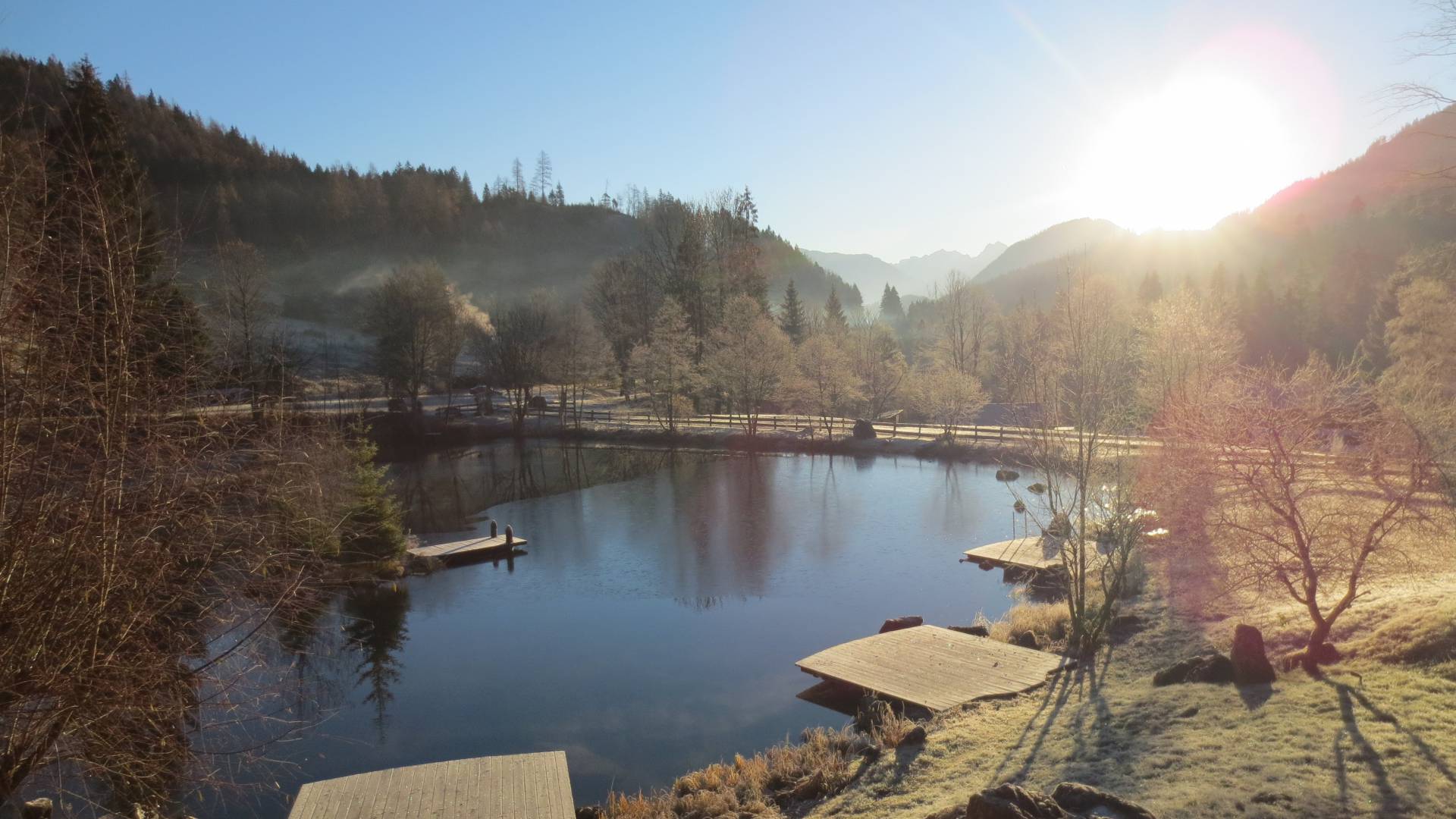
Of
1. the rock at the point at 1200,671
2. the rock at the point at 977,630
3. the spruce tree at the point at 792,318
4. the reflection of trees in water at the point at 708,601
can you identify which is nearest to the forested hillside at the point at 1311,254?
the rock at the point at 1200,671

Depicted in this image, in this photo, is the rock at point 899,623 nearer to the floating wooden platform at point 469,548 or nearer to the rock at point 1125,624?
the rock at point 1125,624

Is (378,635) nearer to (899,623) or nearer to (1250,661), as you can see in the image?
(899,623)

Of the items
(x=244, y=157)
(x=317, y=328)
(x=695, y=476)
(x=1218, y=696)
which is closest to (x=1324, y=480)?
(x=1218, y=696)

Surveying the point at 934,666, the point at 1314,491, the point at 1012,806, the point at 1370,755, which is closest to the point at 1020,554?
the point at 934,666

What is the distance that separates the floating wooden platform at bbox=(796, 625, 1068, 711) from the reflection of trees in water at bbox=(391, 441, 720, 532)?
660 inches

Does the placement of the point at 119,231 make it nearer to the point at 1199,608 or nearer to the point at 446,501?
the point at 1199,608

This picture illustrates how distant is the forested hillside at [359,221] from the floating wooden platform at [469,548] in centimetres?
4782

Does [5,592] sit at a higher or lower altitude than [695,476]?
higher

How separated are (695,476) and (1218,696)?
28510mm

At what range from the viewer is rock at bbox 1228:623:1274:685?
10.2m

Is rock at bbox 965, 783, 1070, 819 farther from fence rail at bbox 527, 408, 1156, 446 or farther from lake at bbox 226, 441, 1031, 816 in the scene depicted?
fence rail at bbox 527, 408, 1156, 446

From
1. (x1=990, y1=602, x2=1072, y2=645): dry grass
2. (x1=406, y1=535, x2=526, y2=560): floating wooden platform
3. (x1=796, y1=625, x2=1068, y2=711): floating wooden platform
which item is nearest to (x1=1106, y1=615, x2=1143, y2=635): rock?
(x1=990, y1=602, x2=1072, y2=645): dry grass

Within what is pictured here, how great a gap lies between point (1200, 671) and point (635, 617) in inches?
454

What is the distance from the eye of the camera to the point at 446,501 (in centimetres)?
3316
